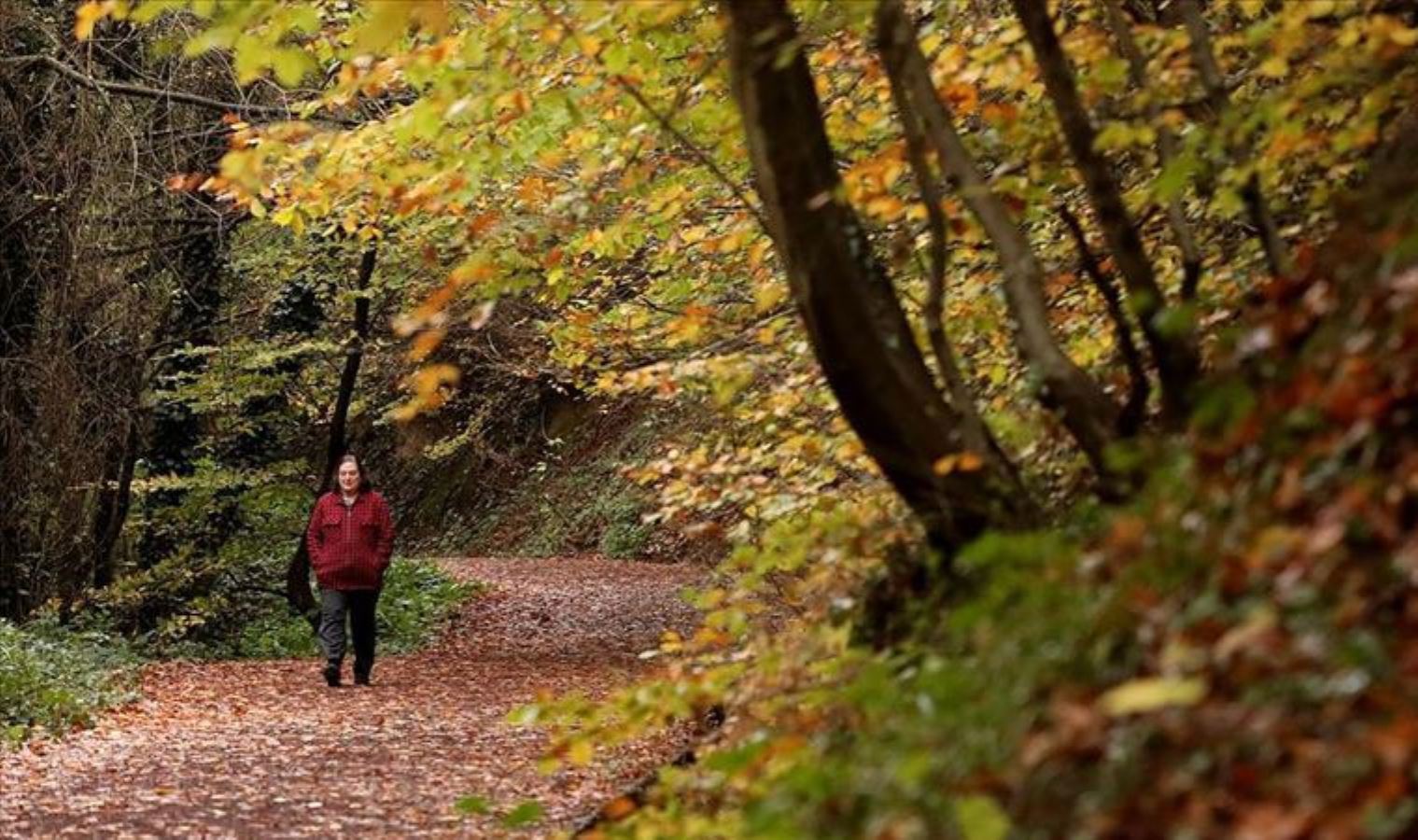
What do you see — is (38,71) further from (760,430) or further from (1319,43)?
(1319,43)

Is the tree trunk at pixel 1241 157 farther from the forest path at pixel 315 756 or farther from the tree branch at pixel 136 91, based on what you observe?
the tree branch at pixel 136 91

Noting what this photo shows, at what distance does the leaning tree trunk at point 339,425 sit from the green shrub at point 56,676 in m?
2.85

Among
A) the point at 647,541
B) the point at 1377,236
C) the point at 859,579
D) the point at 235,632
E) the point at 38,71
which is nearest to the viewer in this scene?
the point at 1377,236

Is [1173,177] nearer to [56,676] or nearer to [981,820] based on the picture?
[981,820]

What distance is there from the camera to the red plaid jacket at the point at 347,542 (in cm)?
1267

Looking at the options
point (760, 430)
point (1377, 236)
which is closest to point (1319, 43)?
point (1377, 236)

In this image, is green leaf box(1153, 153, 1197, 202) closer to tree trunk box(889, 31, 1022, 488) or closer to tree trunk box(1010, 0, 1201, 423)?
tree trunk box(1010, 0, 1201, 423)

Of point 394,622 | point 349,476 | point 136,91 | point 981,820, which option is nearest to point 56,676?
point 349,476

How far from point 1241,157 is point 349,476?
9.02 meters

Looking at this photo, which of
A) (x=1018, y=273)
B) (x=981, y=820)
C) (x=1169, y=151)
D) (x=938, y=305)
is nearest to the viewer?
(x=981, y=820)

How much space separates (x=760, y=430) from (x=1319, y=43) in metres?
4.37

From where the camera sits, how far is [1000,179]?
5.74 metres

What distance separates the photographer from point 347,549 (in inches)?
499

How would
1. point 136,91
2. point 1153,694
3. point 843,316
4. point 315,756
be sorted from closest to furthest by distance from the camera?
point 1153,694
point 843,316
point 315,756
point 136,91
